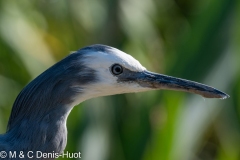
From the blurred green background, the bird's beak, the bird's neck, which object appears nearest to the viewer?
the bird's neck

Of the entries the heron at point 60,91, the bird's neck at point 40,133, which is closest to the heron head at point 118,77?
the heron at point 60,91

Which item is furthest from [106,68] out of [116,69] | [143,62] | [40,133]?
[143,62]

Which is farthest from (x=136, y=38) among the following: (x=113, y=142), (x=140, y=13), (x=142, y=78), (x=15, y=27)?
(x=142, y=78)

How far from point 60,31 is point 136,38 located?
0.55 m

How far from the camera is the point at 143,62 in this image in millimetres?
4664

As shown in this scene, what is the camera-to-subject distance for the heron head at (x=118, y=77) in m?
2.75

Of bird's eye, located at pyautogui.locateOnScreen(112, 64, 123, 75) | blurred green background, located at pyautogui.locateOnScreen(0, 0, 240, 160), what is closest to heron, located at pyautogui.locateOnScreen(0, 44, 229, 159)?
bird's eye, located at pyautogui.locateOnScreen(112, 64, 123, 75)

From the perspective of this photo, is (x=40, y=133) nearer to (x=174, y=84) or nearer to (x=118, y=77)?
(x=118, y=77)

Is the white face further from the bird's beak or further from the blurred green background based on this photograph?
the blurred green background

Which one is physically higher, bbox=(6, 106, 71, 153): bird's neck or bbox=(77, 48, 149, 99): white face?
bbox=(77, 48, 149, 99): white face

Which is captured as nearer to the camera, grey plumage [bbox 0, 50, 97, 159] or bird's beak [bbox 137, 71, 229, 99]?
grey plumage [bbox 0, 50, 97, 159]

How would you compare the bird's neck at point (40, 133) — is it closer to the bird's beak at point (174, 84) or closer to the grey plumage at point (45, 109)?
the grey plumage at point (45, 109)

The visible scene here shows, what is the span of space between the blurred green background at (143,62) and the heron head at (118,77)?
542 millimetres

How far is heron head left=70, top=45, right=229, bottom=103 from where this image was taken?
2.75 metres
